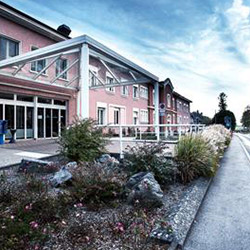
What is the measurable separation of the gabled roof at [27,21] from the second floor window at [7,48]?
1211mm

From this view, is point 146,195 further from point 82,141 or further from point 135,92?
point 135,92

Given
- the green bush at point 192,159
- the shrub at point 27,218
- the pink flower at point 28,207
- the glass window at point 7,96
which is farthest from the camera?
the glass window at point 7,96

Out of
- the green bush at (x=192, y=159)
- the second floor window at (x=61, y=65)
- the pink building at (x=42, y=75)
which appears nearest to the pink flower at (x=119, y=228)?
the green bush at (x=192, y=159)

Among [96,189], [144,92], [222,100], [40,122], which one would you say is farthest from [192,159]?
[222,100]

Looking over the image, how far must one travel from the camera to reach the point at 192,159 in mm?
5648

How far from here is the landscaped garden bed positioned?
2.71 m

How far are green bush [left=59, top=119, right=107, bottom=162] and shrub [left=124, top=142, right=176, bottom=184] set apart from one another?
5.14 ft

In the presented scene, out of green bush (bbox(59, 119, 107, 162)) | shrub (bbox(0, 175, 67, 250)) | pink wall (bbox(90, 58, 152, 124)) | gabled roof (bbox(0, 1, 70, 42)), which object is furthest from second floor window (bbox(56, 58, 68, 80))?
shrub (bbox(0, 175, 67, 250))

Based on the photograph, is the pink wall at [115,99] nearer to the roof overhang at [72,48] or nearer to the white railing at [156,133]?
the white railing at [156,133]

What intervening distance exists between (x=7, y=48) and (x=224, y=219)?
44.3 feet

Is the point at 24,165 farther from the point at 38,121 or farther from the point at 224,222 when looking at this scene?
the point at 38,121

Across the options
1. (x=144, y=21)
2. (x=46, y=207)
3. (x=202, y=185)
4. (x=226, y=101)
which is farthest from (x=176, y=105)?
(x=226, y=101)

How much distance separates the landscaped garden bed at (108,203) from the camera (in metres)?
2.71

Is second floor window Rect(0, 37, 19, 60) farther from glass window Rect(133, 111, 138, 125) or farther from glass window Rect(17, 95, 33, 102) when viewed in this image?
glass window Rect(133, 111, 138, 125)
